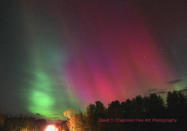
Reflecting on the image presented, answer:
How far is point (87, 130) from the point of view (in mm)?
16828

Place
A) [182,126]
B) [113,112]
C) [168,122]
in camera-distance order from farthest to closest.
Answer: [113,112] → [168,122] → [182,126]

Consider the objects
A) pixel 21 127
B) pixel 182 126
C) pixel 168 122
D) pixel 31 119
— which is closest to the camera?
pixel 182 126

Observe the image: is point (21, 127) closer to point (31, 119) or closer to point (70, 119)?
point (31, 119)

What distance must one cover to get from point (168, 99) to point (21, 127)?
15476mm

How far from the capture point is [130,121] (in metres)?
14.1

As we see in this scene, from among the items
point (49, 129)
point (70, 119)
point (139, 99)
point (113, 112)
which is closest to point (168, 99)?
point (139, 99)

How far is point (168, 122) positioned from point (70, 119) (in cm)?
994

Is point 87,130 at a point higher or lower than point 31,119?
lower

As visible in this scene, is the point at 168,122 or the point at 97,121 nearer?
the point at 168,122

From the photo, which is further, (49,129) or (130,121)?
(130,121)

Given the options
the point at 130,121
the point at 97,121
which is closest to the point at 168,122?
the point at 130,121

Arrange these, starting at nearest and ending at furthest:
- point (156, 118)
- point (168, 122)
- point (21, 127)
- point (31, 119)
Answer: point (168, 122), point (156, 118), point (21, 127), point (31, 119)

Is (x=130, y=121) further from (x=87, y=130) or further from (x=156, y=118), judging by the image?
(x=87, y=130)

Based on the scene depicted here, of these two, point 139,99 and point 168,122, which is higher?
point 139,99
